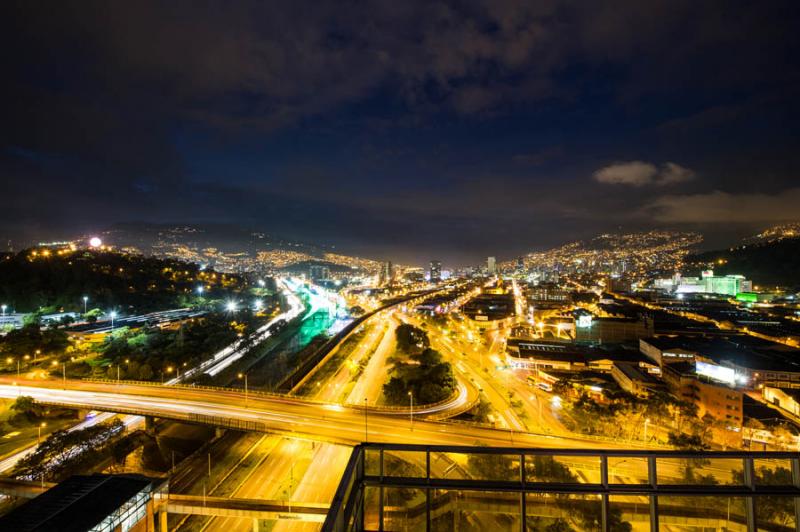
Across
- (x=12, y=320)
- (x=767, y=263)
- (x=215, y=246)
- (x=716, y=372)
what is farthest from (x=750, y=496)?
(x=215, y=246)

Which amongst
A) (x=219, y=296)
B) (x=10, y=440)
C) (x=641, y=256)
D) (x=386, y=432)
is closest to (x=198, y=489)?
(x=386, y=432)

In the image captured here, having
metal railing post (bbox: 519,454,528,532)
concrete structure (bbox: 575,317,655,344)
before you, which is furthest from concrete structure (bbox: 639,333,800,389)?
metal railing post (bbox: 519,454,528,532)

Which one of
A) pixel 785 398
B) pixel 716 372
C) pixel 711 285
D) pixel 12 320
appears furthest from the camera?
pixel 711 285

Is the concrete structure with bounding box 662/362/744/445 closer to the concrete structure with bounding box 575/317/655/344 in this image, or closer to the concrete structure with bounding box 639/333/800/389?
the concrete structure with bounding box 639/333/800/389

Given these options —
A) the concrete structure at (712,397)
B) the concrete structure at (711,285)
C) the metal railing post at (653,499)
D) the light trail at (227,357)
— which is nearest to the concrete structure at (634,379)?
the concrete structure at (712,397)

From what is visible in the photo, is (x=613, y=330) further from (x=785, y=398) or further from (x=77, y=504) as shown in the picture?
(x=77, y=504)

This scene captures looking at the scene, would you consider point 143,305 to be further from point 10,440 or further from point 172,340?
point 10,440
